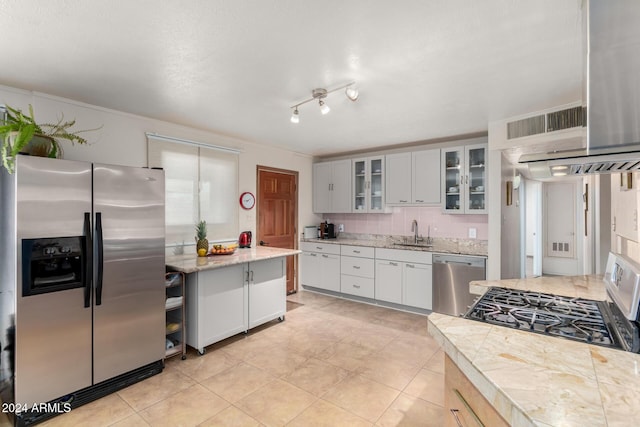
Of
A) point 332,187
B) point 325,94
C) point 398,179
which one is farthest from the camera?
point 332,187

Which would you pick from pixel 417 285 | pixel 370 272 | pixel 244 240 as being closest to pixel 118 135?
pixel 244 240

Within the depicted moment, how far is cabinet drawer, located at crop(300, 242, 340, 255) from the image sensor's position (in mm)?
4879

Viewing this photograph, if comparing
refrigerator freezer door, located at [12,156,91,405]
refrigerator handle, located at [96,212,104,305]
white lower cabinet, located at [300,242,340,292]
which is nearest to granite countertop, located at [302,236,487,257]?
white lower cabinet, located at [300,242,340,292]

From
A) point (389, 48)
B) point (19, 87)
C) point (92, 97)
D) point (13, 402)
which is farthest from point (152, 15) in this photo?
point (13, 402)

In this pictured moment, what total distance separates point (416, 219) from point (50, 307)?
4285 millimetres

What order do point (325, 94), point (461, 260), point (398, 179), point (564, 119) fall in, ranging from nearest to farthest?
point (325, 94) → point (564, 119) → point (461, 260) → point (398, 179)

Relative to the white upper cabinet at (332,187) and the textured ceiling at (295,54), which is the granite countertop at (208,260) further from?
the white upper cabinet at (332,187)

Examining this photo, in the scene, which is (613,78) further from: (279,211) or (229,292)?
(279,211)

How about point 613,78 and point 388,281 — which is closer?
point 613,78

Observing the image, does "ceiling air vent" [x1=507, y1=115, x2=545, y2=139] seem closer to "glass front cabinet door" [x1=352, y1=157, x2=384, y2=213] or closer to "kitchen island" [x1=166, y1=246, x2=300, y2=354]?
"glass front cabinet door" [x1=352, y1=157, x2=384, y2=213]

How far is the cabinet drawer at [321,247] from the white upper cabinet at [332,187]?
2.08ft

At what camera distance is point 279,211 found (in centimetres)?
499

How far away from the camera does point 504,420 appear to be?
2.91 ft

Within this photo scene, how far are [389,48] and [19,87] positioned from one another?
292 cm
